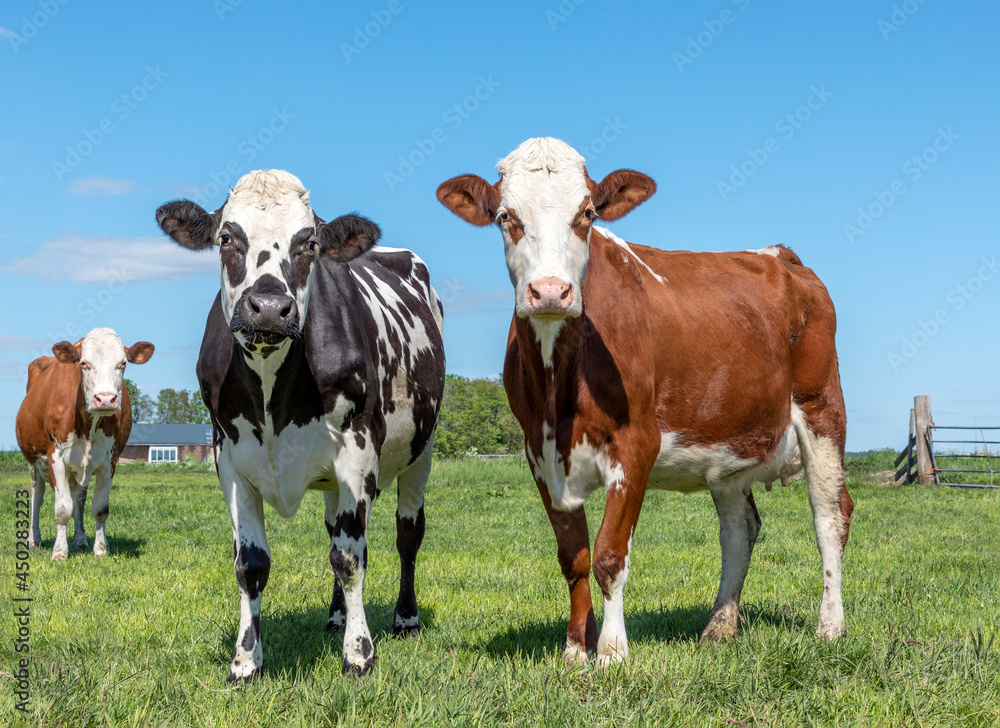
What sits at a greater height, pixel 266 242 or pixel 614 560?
pixel 266 242

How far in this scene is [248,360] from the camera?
4.89 m

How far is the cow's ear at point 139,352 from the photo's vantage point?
1184cm

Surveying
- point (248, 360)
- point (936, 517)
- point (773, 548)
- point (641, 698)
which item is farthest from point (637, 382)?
point (936, 517)

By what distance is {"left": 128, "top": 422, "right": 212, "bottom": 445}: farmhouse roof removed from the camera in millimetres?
87812

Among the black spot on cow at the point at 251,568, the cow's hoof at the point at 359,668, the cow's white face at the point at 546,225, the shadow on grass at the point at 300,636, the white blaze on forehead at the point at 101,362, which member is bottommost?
the cow's hoof at the point at 359,668

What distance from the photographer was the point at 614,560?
178 inches

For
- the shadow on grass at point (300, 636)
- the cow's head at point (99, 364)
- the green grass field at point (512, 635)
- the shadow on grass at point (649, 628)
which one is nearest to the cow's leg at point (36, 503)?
the green grass field at point (512, 635)

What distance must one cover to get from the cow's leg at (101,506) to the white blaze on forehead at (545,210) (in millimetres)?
7965

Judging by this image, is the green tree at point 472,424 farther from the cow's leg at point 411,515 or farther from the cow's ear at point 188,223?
the cow's ear at point 188,223

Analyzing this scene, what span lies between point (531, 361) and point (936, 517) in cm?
1047

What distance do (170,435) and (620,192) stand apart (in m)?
90.7

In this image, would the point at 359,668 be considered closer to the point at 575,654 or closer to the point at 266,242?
the point at 575,654

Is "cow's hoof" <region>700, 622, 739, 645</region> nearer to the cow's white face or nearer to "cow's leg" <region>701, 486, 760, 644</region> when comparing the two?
"cow's leg" <region>701, 486, 760, 644</region>

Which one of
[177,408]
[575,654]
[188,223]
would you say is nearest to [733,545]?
[575,654]
